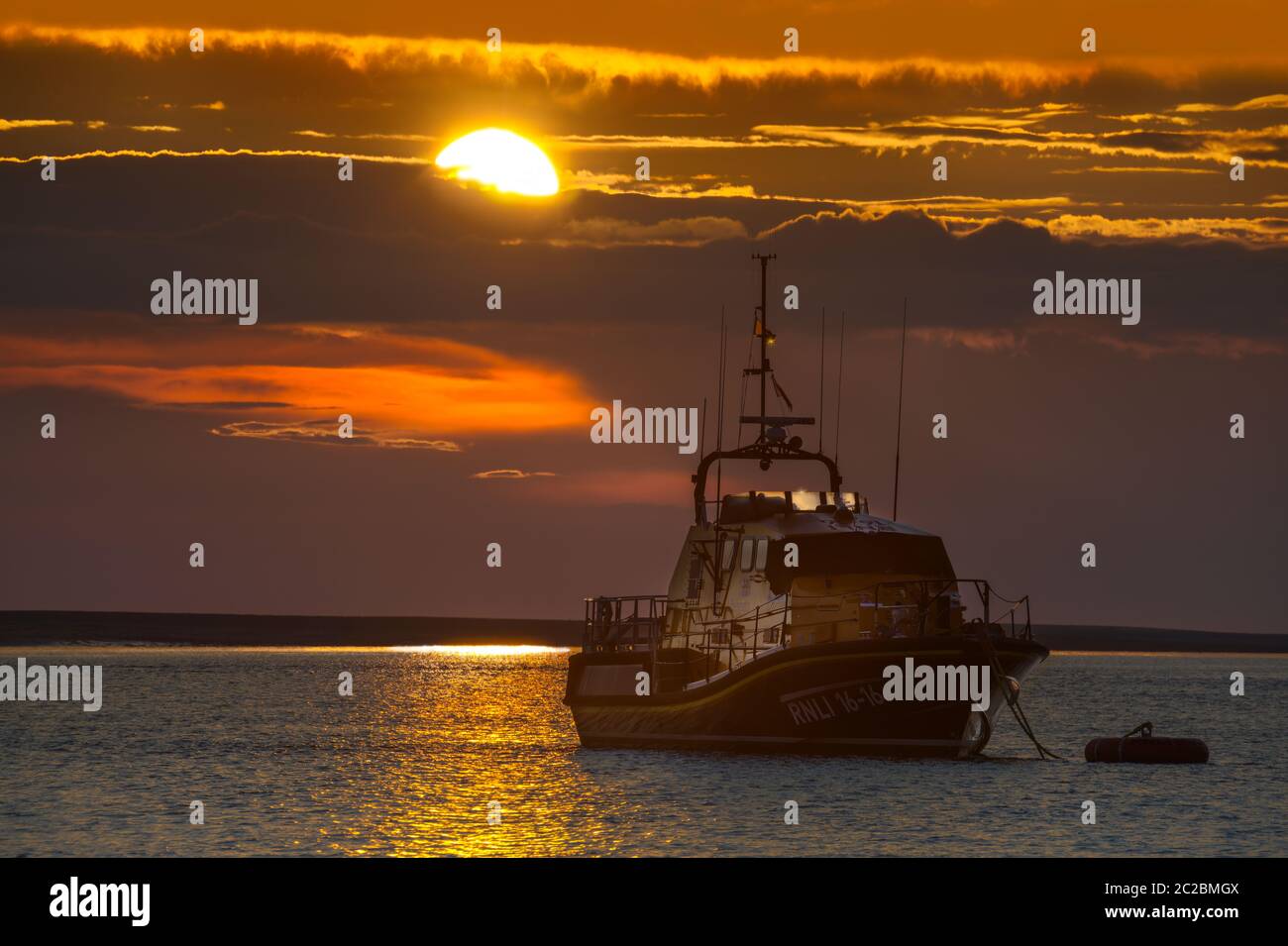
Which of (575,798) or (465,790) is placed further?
(465,790)

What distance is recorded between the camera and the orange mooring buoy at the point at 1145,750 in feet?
157

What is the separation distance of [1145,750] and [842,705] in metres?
13.6

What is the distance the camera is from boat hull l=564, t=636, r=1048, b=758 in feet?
127

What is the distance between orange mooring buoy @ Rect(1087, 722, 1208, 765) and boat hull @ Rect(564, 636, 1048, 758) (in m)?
7.12

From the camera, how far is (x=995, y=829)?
3319 cm

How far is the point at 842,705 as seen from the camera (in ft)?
129

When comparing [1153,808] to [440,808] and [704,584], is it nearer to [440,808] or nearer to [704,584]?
[704,584]
